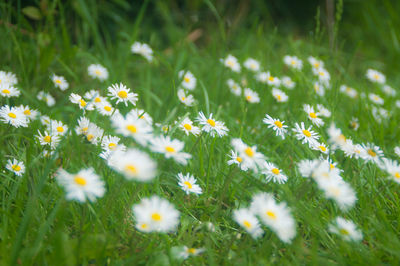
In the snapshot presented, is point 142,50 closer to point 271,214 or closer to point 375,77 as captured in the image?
point 271,214

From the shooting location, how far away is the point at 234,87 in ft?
6.64

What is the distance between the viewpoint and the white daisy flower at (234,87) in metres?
1.99

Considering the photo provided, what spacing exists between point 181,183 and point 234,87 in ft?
3.64

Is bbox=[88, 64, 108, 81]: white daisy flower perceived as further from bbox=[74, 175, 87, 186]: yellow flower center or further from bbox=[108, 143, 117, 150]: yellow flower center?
bbox=[74, 175, 87, 186]: yellow flower center

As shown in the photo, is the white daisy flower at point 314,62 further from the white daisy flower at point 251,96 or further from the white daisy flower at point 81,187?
the white daisy flower at point 81,187

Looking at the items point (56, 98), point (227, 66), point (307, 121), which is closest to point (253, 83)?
point (227, 66)

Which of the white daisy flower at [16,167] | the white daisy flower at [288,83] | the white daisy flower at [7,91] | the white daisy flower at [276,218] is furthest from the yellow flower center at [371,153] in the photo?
the white daisy flower at [7,91]

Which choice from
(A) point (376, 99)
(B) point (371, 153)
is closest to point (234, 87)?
(A) point (376, 99)

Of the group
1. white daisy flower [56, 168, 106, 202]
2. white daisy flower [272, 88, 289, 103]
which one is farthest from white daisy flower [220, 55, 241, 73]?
white daisy flower [56, 168, 106, 202]

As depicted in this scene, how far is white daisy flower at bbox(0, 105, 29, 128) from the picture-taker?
112 cm

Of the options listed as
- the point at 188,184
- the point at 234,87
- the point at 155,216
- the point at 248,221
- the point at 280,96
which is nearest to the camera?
the point at 155,216

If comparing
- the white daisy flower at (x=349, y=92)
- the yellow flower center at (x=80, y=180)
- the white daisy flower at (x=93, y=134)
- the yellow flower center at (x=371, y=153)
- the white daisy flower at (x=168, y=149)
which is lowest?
the yellow flower center at (x=80, y=180)

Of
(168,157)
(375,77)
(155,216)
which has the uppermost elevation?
(375,77)

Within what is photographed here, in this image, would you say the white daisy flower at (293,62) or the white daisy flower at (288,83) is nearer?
the white daisy flower at (288,83)
